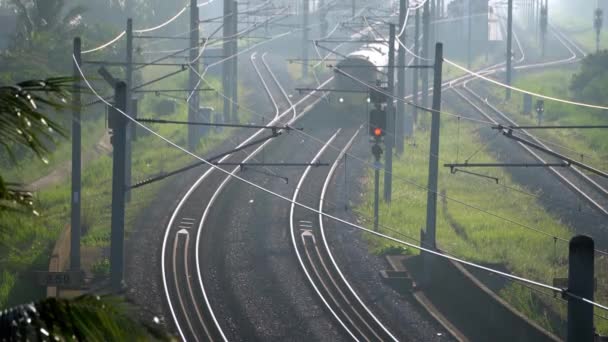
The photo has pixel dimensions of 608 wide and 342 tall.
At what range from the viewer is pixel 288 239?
22.4 m

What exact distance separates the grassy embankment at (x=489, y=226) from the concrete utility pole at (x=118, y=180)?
7034 mm

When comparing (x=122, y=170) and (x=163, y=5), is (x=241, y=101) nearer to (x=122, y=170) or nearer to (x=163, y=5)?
(x=163, y=5)

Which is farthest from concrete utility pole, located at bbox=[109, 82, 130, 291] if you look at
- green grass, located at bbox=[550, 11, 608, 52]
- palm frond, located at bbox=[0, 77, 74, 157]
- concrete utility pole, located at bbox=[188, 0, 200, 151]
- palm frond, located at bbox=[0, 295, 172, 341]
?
green grass, located at bbox=[550, 11, 608, 52]

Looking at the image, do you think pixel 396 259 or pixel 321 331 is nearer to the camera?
pixel 321 331

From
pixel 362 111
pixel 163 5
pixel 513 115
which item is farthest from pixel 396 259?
pixel 163 5

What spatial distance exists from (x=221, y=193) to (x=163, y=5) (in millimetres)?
37239

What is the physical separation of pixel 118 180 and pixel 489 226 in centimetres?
1131

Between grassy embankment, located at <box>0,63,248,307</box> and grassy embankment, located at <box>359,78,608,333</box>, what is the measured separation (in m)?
6.08

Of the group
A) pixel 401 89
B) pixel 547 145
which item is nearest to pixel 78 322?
pixel 401 89

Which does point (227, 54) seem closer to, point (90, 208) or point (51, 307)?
point (90, 208)

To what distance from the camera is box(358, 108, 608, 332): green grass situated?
18.8 meters

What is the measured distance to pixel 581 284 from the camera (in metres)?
9.16

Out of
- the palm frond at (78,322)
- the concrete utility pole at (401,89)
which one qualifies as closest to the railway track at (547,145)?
the concrete utility pole at (401,89)

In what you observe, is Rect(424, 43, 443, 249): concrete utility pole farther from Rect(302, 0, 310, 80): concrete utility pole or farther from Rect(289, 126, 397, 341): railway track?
Rect(302, 0, 310, 80): concrete utility pole
